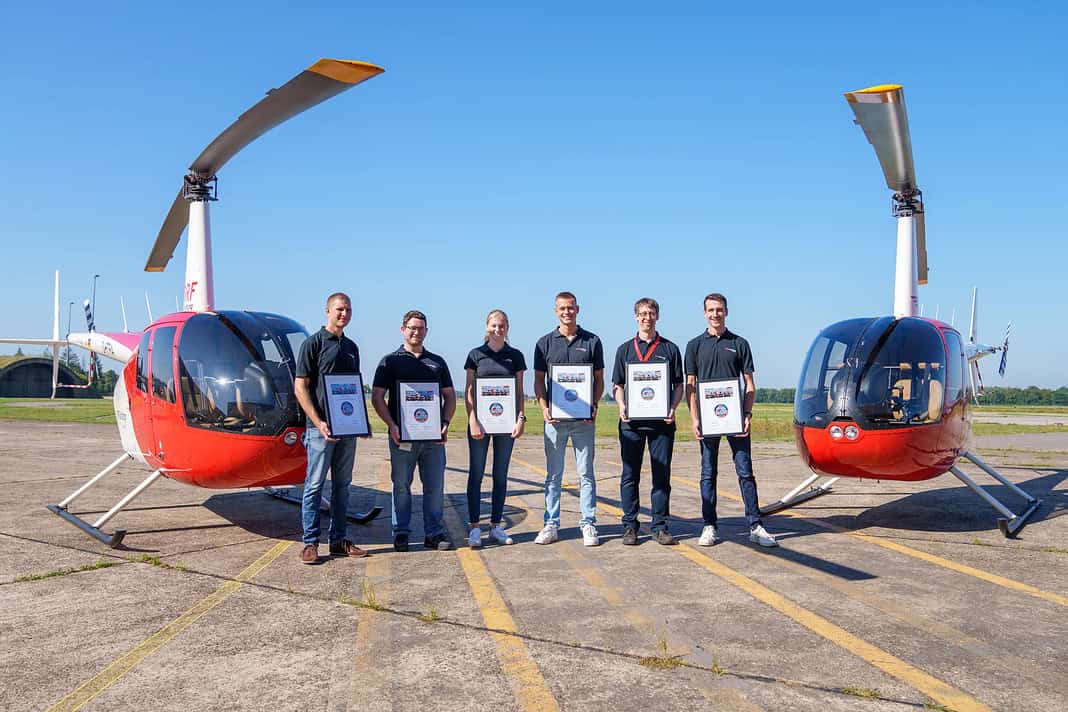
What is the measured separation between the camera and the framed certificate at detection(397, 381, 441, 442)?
7.00 meters

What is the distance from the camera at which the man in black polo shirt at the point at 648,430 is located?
7.30 meters

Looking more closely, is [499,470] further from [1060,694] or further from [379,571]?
[1060,694]

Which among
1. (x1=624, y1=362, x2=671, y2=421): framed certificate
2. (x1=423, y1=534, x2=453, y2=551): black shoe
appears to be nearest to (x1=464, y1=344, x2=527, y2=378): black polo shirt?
(x1=624, y1=362, x2=671, y2=421): framed certificate

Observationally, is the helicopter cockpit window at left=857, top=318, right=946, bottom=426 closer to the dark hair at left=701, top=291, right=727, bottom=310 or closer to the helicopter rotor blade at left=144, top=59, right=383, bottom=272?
the dark hair at left=701, top=291, right=727, bottom=310

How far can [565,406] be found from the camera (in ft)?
23.7

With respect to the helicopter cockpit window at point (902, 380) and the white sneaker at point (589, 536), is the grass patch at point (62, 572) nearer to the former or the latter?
the white sneaker at point (589, 536)

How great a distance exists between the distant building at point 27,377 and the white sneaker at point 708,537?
81240mm

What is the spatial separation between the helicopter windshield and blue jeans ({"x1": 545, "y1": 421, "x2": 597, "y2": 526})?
2.37 meters

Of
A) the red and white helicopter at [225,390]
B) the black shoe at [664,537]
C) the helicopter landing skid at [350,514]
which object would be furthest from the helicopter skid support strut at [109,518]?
the black shoe at [664,537]

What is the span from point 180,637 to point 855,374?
6.32 m

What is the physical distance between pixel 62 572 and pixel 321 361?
2673mm

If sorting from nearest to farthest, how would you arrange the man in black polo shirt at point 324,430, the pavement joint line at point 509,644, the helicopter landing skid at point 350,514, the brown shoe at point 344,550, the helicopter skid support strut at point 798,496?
the pavement joint line at point 509,644
the man in black polo shirt at point 324,430
the brown shoe at point 344,550
the helicopter landing skid at point 350,514
the helicopter skid support strut at point 798,496

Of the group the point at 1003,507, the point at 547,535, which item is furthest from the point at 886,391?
the point at 547,535

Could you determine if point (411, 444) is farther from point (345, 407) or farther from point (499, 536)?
point (499, 536)
